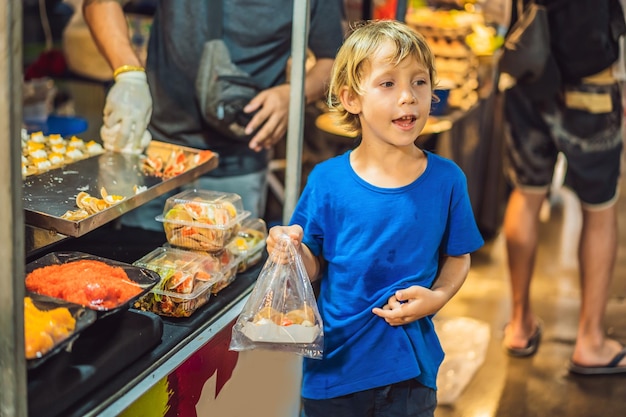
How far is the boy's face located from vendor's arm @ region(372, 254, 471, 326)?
0.34 m

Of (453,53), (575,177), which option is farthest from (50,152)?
(453,53)

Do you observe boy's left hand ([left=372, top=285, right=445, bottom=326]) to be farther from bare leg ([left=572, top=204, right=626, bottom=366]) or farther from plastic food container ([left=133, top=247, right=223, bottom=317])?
bare leg ([left=572, top=204, right=626, bottom=366])

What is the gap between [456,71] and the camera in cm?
439

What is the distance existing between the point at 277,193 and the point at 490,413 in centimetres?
182

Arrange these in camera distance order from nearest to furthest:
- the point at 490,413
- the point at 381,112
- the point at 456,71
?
1. the point at 381,112
2. the point at 490,413
3. the point at 456,71

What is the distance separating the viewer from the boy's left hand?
6.04ft

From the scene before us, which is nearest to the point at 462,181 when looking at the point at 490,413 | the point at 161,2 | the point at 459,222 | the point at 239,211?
the point at 459,222

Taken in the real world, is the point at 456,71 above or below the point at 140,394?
above

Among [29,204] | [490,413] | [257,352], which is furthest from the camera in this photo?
[490,413]

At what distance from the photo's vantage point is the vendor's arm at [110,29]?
8.24 ft

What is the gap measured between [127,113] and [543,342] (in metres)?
2.25

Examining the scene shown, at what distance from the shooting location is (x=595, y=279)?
341 centimetres

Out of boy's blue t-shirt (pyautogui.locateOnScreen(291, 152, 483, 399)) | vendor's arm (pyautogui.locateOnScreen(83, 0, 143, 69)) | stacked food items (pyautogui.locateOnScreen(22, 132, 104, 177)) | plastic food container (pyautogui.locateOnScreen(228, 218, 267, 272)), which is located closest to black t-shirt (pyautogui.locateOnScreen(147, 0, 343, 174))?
vendor's arm (pyautogui.locateOnScreen(83, 0, 143, 69))

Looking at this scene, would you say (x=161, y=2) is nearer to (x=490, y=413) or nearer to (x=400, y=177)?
(x=400, y=177)
